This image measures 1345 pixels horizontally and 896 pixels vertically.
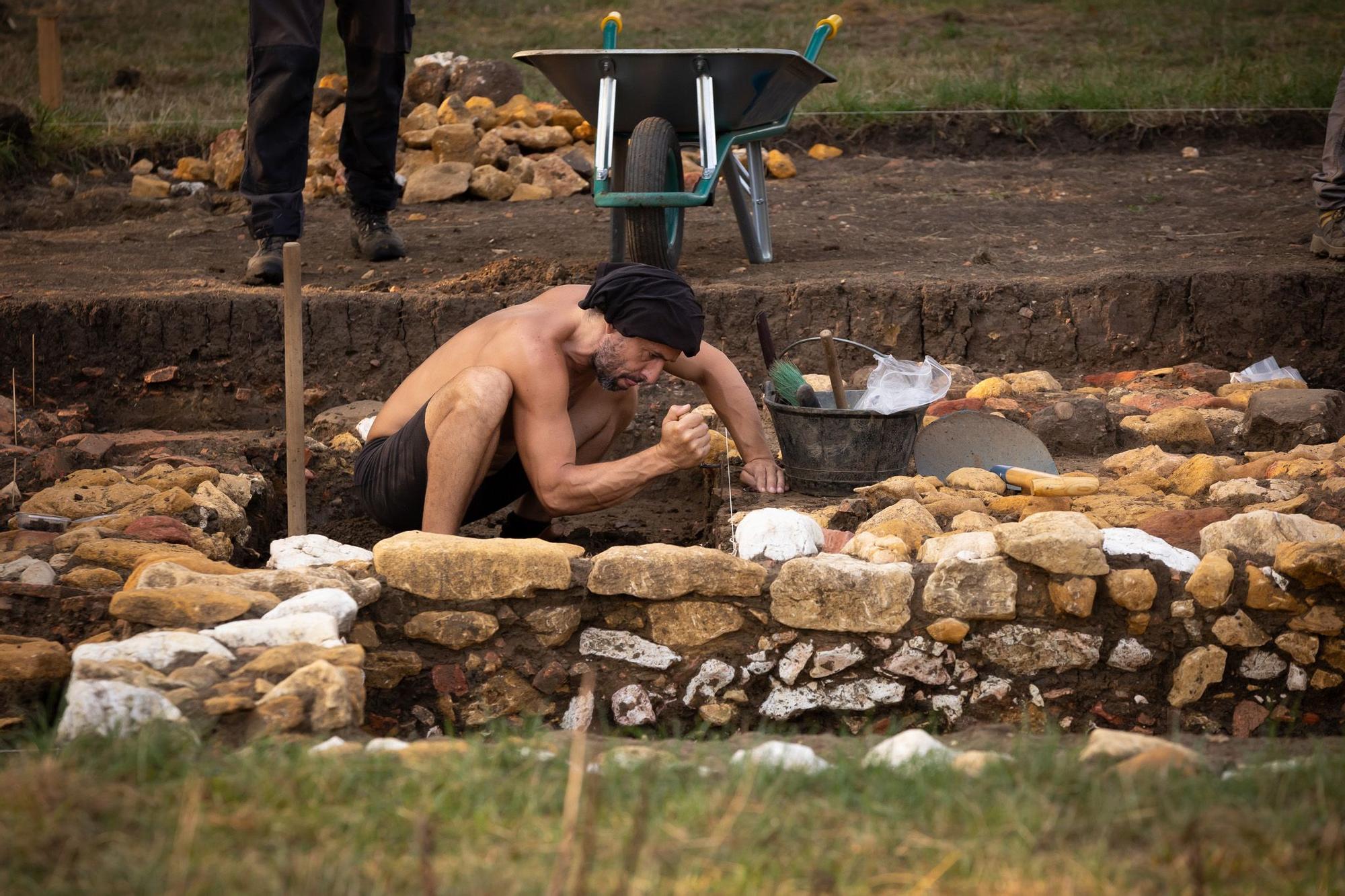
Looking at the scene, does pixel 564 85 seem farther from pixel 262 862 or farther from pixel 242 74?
pixel 242 74

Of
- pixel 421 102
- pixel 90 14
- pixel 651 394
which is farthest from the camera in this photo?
pixel 90 14

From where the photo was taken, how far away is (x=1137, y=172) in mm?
7680

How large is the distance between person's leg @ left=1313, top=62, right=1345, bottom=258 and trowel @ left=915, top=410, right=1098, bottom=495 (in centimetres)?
223

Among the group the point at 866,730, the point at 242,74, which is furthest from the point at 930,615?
the point at 242,74

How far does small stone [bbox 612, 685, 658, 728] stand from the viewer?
10.1ft

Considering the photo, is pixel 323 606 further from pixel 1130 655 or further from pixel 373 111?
pixel 373 111

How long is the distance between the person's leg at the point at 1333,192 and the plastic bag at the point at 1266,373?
69 centimetres

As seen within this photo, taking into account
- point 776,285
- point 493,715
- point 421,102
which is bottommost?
point 493,715

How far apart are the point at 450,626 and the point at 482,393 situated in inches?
28.5

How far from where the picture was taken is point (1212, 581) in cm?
298

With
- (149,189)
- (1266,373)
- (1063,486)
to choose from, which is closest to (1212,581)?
(1063,486)

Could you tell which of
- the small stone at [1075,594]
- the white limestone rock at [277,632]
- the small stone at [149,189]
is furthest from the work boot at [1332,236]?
the small stone at [149,189]

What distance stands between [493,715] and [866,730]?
868 mm

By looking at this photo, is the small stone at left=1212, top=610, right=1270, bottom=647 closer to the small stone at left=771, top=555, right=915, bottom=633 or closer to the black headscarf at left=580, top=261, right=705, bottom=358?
the small stone at left=771, top=555, right=915, bottom=633
